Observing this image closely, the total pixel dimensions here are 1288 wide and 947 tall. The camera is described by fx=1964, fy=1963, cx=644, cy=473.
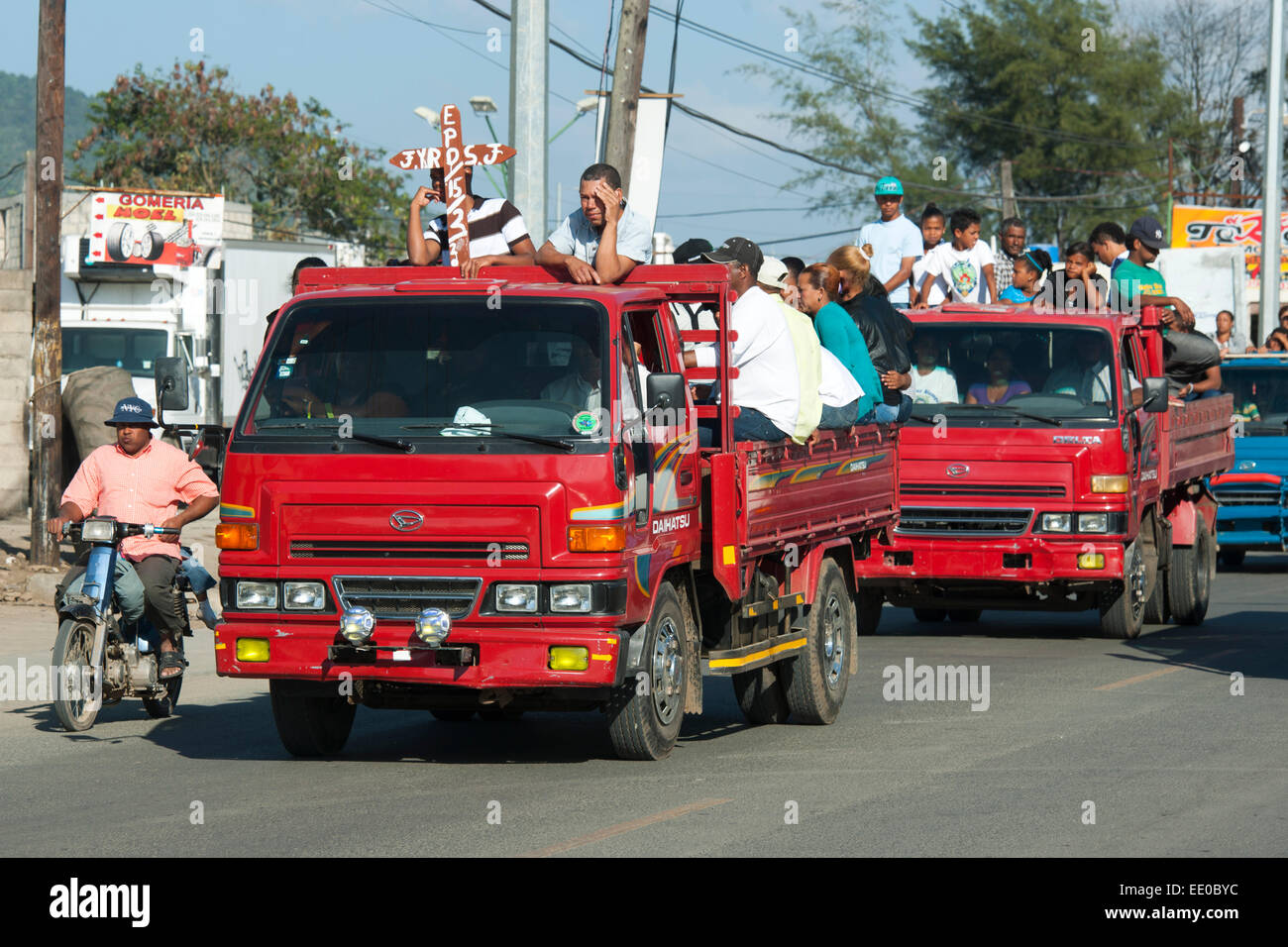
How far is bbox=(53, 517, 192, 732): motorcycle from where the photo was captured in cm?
1036

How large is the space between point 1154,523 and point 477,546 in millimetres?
9048

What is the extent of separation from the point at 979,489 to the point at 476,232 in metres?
4.85

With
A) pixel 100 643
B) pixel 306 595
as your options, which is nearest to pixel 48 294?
pixel 100 643

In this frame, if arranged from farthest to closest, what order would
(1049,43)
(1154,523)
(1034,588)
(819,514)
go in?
(1049,43) < (1154,523) < (1034,588) < (819,514)

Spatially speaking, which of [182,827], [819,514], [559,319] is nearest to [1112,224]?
[819,514]

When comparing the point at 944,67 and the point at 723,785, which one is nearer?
the point at 723,785

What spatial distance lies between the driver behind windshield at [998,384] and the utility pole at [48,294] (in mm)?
8477

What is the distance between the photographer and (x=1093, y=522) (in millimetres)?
14469

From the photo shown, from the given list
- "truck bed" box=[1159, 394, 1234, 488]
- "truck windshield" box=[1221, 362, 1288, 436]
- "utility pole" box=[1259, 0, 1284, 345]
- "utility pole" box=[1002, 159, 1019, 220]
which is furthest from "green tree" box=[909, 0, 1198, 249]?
"truck bed" box=[1159, 394, 1234, 488]

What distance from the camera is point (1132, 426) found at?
582 inches

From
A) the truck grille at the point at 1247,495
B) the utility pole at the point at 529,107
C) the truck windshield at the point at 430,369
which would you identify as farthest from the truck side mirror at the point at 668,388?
the truck grille at the point at 1247,495
